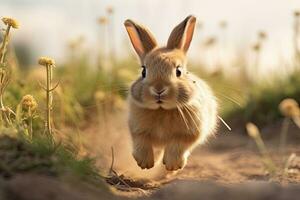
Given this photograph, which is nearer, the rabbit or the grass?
the rabbit

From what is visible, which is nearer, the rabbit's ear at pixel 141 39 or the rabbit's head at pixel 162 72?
the rabbit's head at pixel 162 72

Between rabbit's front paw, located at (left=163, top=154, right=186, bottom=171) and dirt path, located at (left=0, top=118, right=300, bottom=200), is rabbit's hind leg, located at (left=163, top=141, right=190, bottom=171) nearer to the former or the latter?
rabbit's front paw, located at (left=163, top=154, right=186, bottom=171)

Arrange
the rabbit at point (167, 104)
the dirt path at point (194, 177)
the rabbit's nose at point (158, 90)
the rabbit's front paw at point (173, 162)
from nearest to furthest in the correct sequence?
the dirt path at point (194, 177) < the rabbit's nose at point (158, 90) < the rabbit at point (167, 104) < the rabbit's front paw at point (173, 162)

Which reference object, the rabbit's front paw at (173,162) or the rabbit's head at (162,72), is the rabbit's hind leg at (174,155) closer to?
the rabbit's front paw at (173,162)

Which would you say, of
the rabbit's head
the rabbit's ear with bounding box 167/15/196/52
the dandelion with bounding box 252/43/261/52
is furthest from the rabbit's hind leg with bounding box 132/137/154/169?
the dandelion with bounding box 252/43/261/52

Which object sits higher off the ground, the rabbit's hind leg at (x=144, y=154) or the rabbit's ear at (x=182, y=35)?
the rabbit's ear at (x=182, y=35)

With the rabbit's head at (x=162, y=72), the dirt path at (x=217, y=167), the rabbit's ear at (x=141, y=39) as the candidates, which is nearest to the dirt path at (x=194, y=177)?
the dirt path at (x=217, y=167)

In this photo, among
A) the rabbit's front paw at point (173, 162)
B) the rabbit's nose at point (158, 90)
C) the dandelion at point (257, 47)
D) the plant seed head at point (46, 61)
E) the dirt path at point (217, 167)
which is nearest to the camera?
the dirt path at point (217, 167)

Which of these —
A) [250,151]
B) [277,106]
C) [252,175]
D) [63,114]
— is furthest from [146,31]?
[277,106]
